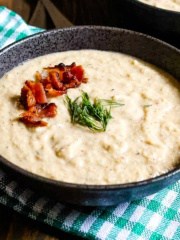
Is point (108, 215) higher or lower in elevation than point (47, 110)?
lower

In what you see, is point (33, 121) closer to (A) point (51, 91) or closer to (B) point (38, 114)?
(B) point (38, 114)

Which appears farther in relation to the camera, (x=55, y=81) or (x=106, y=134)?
(x=55, y=81)

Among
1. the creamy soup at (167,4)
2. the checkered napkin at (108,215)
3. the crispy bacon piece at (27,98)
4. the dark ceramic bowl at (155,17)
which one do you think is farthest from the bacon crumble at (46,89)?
the creamy soup at (167,4)

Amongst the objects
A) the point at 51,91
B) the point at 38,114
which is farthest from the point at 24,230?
the point at 51,91

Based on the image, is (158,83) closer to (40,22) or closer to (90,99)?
(90,99)

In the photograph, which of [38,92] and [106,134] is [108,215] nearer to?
[106,134]

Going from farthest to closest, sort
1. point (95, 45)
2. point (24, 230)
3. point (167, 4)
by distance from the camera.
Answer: point (167, 4) → point (95, 45) → point (24, 230)

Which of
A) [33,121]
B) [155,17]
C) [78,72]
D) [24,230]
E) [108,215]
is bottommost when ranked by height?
[24,230]

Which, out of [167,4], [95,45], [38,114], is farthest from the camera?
[167,4]
